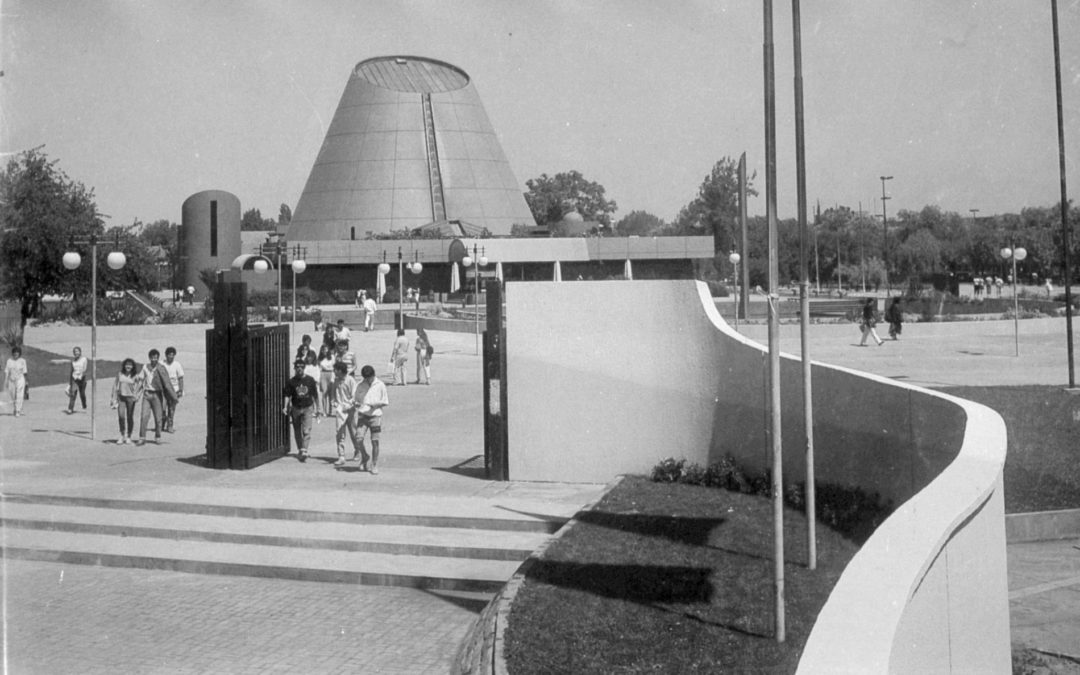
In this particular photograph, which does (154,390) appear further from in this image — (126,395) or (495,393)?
(495,393)

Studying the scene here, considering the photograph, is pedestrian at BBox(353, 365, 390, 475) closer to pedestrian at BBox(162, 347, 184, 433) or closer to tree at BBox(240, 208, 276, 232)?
pedestrian at BBox(162, 347, 184, 433)

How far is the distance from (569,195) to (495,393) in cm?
7668

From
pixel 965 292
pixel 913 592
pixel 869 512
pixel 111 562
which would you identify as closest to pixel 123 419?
pixel 111 562

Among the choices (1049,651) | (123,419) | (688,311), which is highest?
(688,311)

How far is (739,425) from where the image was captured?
11094 mm

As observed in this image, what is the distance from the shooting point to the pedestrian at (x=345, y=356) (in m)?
14.5

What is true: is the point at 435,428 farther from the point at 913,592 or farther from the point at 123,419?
the point at 913,592

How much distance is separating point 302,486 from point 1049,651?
777 centimetres

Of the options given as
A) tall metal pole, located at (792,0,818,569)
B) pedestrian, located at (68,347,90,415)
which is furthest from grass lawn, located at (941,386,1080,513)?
pedestrian, located at (68,347,90,415)

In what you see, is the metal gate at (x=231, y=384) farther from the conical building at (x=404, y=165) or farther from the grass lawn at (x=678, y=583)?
the conical building at (x=404, y=165)

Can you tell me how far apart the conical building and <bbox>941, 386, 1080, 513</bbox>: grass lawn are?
4524cm

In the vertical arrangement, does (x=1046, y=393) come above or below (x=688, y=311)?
→ below

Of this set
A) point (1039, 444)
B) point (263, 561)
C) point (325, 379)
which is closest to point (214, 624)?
point (263, 561)

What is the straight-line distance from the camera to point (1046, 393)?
17.8m
